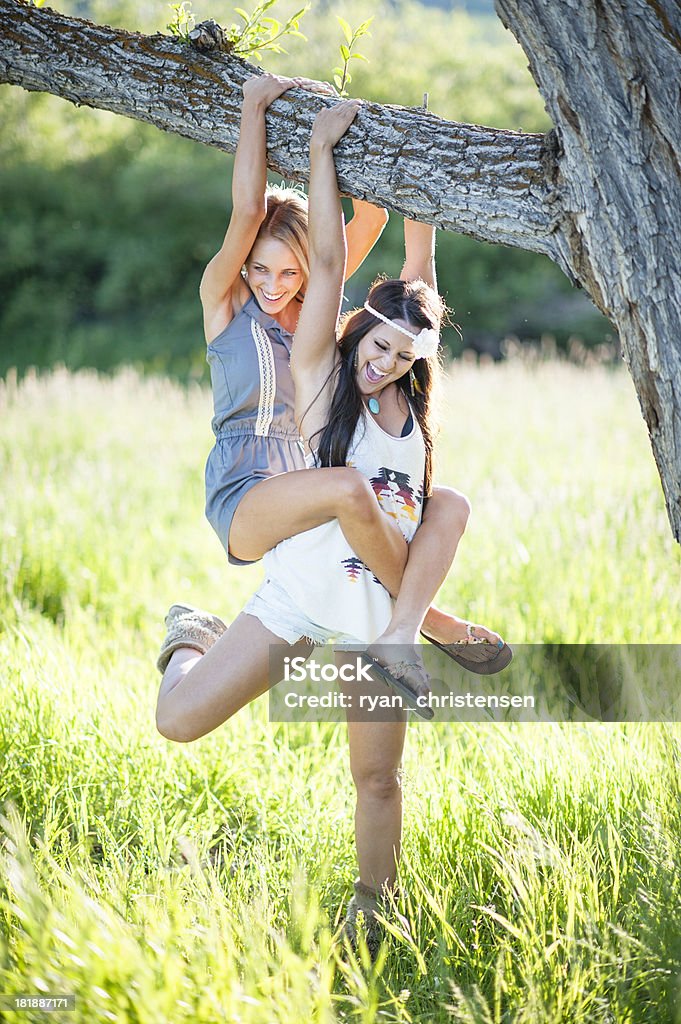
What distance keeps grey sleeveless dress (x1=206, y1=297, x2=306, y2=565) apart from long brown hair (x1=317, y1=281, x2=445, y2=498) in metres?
0.24

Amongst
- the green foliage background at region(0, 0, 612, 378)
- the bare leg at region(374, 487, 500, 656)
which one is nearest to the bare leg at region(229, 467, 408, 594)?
the bare leg at region(374, 487, 500, 656)

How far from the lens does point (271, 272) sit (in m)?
2.74

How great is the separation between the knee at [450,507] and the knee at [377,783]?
68cm

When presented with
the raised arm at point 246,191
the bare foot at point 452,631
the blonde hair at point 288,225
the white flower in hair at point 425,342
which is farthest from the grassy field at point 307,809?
the blonde hair at point 288,225

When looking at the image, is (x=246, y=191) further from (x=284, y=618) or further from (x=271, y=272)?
(x=284, y=618)

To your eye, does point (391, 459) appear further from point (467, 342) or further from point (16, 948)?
point (467, 342)

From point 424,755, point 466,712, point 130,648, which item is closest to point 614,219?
point 424,755

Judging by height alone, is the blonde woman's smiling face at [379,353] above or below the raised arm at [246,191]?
below

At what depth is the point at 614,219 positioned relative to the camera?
6.64 feet

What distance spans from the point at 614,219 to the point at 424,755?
1990mm

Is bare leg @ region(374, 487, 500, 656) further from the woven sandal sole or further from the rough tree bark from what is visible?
the rough tree bark

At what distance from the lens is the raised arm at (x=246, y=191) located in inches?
95.0

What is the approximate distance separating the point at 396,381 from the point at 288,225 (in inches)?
23.2

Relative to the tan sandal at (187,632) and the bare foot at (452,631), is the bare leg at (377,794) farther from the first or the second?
the tan sandal at (187,632)
